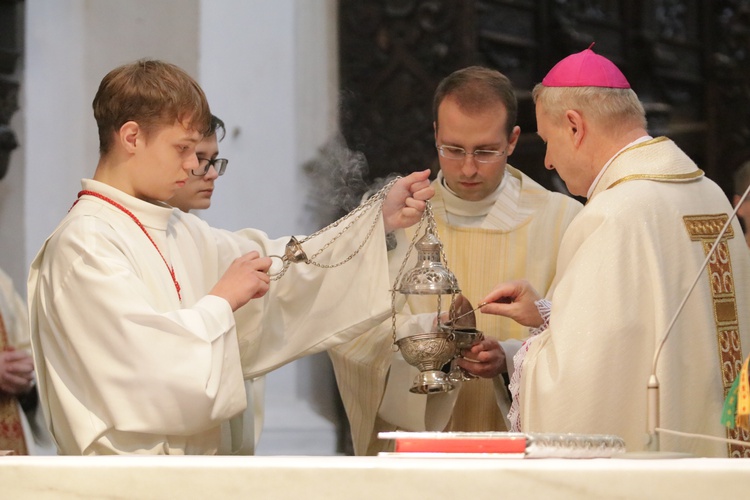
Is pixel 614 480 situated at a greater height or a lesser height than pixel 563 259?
lesser

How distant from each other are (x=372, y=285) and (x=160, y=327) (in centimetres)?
107

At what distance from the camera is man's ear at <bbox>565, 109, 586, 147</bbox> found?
398 cm

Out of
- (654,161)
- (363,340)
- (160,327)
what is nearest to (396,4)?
(363,340)

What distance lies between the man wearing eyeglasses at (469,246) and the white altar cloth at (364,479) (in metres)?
2.10

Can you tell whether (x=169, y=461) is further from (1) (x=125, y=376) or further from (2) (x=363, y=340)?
(2) (x=363, y=340)

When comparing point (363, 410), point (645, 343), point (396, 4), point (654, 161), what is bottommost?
point (363, 410)

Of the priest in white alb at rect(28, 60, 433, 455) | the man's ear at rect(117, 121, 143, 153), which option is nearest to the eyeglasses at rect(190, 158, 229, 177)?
the priest in white alb at rect(28, 60, 433, 455)

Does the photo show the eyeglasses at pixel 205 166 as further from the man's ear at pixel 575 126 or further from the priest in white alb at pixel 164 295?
the man's ear at pixel 575 126

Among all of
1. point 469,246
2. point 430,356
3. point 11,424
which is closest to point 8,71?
point 11,424

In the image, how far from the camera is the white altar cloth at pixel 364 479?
94.0 inches

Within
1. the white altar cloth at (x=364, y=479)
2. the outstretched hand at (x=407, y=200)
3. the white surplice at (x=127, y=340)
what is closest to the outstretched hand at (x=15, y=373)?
the white surplice at (x=127, y=340)

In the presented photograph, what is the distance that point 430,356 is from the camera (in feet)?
13.5

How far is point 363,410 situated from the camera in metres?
4.85

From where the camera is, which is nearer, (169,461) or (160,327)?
(169,461)
